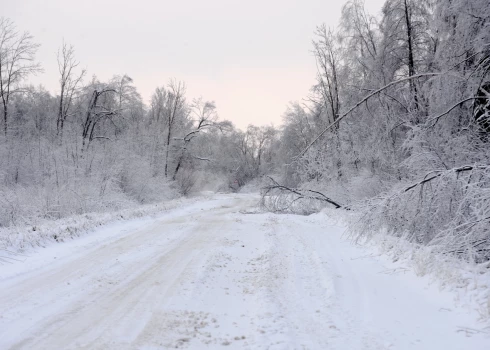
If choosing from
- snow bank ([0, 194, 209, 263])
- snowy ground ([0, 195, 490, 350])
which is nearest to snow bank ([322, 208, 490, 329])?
snowy ground ([0, 195, 490, 350])

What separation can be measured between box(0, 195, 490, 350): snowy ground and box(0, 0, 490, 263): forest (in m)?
1.07

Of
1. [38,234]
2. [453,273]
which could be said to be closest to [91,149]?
[38,234]

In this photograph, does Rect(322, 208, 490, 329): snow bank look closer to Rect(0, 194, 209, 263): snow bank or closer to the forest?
the forest

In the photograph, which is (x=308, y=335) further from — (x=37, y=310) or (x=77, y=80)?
(x=77, y=80)

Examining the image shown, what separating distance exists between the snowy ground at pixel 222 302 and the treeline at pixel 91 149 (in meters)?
6.42

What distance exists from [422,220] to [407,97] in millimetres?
4556

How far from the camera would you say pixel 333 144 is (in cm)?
943

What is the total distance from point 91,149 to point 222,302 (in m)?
19.4

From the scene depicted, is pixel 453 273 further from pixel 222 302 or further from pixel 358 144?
pixel 358 144

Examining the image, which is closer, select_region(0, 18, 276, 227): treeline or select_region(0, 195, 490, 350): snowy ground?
select_region(0, 195, 490, 350): snowy ground

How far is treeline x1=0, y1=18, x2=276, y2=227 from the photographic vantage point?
1577 cm

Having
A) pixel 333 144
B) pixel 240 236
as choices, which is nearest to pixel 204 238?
pixel 240 236

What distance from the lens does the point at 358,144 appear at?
14.9 meters

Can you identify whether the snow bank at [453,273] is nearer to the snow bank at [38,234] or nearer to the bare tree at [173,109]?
the snow bank at [38,234]
